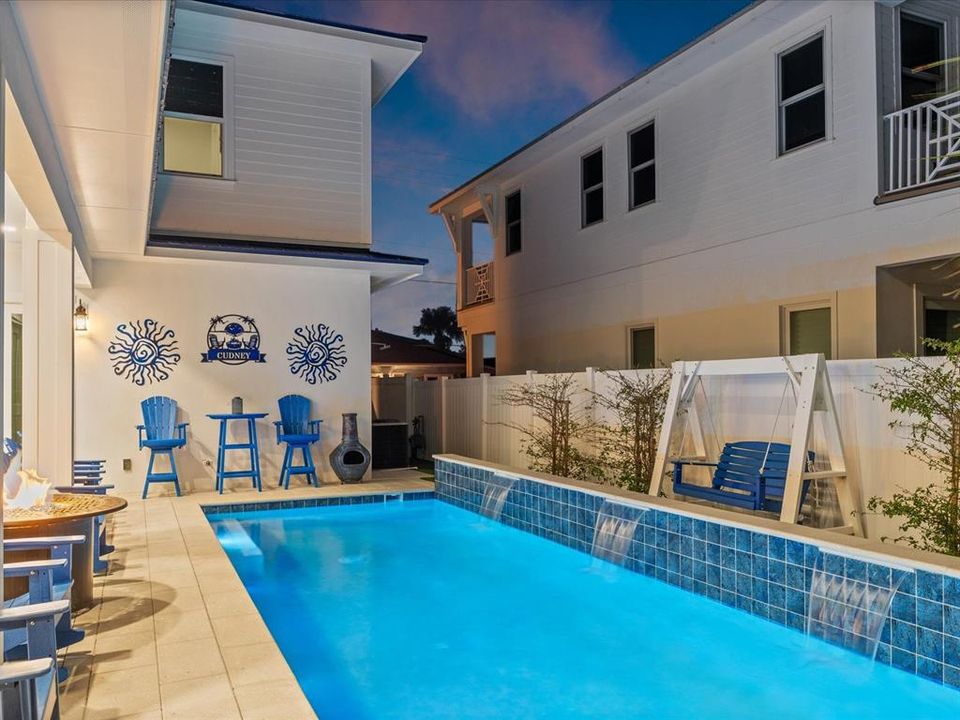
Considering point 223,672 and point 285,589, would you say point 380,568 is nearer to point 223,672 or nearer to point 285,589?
point 285,589

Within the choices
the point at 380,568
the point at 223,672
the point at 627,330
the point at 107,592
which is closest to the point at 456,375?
the point at 627,330

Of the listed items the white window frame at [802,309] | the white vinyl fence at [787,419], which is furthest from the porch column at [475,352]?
the white window frame at [802,309]

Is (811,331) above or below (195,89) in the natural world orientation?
below

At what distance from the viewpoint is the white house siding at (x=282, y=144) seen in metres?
9.53

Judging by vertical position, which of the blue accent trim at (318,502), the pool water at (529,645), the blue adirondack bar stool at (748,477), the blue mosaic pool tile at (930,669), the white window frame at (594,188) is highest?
the white window frame at (594,188)

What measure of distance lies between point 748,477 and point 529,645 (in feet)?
7.96

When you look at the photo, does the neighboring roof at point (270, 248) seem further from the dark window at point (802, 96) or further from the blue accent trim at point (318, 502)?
the dark window at point (802, 96)

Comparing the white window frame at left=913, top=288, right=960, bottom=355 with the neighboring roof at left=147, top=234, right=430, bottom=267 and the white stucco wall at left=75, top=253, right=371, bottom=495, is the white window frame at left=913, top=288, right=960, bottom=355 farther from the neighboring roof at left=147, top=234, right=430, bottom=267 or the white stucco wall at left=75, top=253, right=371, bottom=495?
the white stucco wall at left=75, top=253, right=371, bottom=495

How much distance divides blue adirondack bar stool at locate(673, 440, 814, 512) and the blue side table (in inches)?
194

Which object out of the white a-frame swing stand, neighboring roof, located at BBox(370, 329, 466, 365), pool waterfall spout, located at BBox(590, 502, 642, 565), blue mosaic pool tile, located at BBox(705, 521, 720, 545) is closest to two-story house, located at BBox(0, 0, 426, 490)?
pool waterfall spout, located at BBox(590, 502, 642, 565)

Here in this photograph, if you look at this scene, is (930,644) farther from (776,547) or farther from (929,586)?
(776,547)

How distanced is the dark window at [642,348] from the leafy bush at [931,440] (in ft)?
17.8

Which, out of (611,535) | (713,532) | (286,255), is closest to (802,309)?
(611,535)

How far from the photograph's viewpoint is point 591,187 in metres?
11.9
